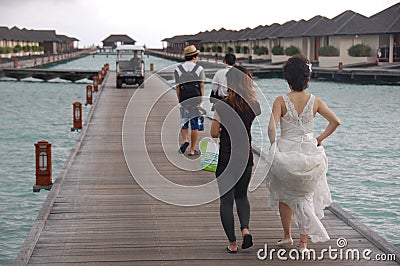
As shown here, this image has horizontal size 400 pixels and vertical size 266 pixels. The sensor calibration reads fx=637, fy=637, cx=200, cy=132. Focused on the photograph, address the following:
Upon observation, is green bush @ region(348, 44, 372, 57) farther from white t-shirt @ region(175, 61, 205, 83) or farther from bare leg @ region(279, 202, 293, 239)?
bare leg @ region(279, 202, 293, 239)

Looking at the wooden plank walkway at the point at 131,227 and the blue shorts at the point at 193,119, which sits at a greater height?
the blue shorts at the point at 193,119

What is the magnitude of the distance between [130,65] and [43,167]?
20.8 meters

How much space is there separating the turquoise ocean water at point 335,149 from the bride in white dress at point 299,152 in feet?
15.7

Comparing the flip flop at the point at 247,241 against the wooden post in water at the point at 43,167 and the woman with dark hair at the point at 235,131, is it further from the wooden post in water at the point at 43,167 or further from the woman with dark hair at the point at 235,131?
the wooden post in water at the point at 43,167

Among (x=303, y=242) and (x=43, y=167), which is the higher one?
(x=43, y=167)

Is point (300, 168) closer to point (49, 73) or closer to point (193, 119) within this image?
point (193, 119)

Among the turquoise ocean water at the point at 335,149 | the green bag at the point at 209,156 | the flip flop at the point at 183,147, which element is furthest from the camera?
the turquoise ocean water at the point at 335,149

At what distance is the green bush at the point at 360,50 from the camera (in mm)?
51062

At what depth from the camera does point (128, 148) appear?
12469 mm

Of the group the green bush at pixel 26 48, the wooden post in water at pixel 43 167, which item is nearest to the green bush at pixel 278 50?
the green bush at pixel 26 48

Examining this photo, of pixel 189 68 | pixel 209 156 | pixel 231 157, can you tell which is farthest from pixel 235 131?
pixel 189 68

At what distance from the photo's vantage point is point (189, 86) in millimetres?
10297

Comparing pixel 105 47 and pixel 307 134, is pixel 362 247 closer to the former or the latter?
pixel 307 134

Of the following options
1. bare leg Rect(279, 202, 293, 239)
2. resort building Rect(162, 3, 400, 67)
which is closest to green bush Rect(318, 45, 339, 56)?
resort building Rect(162, 3, 400, 67)
